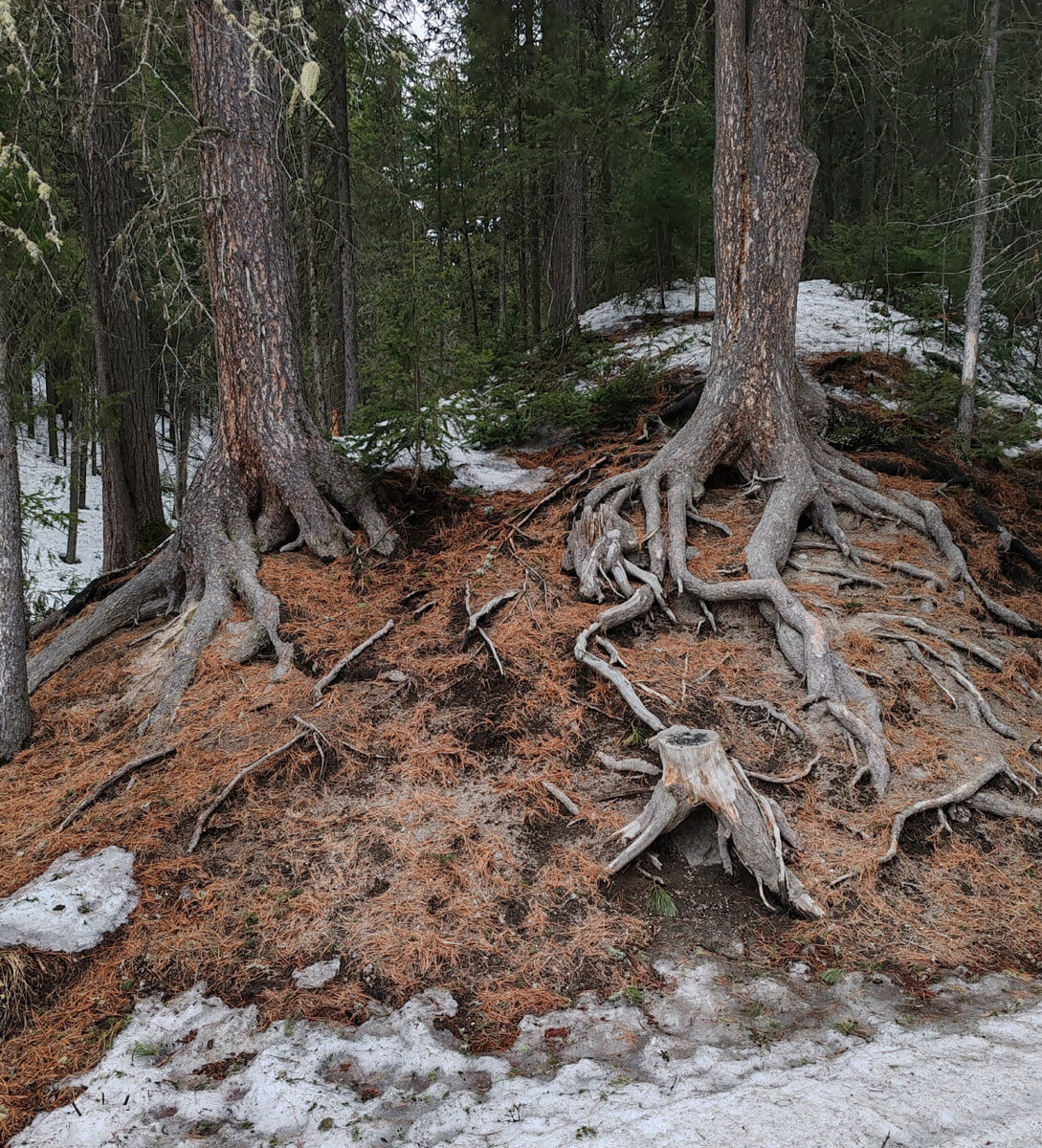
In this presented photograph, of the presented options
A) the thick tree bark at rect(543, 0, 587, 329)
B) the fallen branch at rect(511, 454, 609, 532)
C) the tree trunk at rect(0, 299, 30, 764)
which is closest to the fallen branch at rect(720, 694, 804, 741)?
the fallen branch at rect(511, 454, 609, 532)

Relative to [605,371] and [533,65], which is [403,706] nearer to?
[605,371]

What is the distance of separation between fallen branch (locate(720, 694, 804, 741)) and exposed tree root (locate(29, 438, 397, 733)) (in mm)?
3208

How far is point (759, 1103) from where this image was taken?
2.37 meters

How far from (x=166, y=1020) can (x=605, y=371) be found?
8.89 metres

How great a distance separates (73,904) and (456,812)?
6.26 feet

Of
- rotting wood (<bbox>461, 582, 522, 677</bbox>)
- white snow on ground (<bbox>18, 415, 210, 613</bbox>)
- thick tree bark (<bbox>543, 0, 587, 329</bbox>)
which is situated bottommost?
white snow on ground (<bbox>18, 415, 210, 613</bbox>)

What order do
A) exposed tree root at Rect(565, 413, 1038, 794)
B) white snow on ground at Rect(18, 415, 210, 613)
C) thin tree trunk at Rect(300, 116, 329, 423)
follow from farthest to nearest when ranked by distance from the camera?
1. white snow on ground at Rect(18, 415, 210, 613)
2. thin tree trunk at Rect(300, 116, 329, 423)
3. exposed tree root at Rect(565, 413, 1038, 794)

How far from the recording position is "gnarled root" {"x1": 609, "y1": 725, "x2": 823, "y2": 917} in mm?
3568

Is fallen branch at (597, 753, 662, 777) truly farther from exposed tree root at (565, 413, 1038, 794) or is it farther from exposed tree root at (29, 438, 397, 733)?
exposed tree root at (29, 438, 397, 733)

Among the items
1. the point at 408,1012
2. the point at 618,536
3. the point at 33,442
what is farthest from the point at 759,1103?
the point at 33,442

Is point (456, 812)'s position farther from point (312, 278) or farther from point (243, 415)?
point (312, 278)

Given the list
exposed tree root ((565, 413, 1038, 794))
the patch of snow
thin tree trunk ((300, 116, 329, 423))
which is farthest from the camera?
thin tree trunk ((300, 116, 329, 423))

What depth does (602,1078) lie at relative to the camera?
259 centimetres

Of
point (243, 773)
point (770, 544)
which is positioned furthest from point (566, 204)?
point (243, 773)
